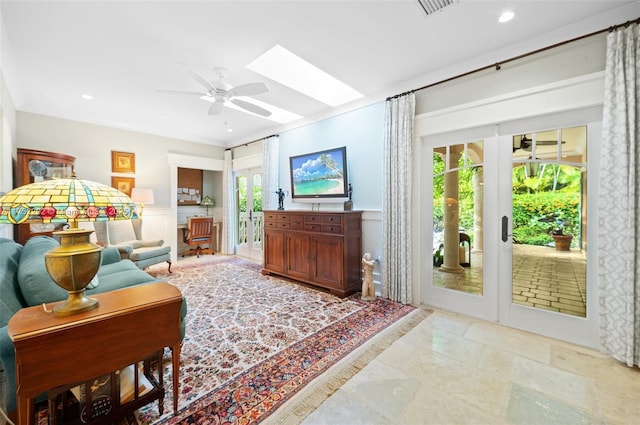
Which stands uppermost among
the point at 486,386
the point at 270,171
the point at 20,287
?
the point at 270,171

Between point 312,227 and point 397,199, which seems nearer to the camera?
point 397,199

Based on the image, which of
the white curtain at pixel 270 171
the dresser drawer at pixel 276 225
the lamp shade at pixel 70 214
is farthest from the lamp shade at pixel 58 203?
the white curtain at pixel 270 171

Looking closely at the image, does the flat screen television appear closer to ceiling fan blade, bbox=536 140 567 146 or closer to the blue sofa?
ceiling fan blade, bbox=536 140 567 146

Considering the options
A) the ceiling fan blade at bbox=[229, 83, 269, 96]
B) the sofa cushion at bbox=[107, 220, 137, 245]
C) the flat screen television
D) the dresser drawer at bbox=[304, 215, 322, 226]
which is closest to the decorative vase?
the flat screen television

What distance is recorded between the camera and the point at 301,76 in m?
3.12

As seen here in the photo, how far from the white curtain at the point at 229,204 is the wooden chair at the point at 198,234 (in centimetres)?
37

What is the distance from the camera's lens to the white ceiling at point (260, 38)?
200 cm

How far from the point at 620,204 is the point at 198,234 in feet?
21.0

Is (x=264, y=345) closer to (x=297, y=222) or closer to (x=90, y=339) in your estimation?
(x=90, y=339)

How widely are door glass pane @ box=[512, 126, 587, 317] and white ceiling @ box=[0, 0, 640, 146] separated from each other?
90 centimetres

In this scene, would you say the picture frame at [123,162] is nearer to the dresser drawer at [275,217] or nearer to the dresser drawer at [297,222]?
the dresser drawer at [275,217]

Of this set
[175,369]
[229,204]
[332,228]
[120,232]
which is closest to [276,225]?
[332,228]

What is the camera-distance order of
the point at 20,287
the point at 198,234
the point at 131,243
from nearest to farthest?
the point at 20,287, the point at 131,243, the point at 198,234

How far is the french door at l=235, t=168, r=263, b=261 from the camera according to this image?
560 cm
